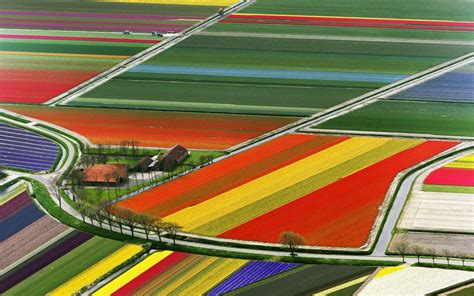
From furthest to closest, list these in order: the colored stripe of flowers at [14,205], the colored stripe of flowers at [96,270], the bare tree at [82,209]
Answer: the colored stripe of flowers at [14,205], the bare tree at [82,209], the colored stripe of flowers at [96,270]

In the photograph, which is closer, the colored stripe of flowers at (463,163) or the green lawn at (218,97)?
the colored stripe of flowers at (463,163)

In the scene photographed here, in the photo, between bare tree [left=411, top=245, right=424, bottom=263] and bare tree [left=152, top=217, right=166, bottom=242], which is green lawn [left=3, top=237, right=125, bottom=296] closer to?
bare tree [left=152, top=217, right=166, bottom=242]

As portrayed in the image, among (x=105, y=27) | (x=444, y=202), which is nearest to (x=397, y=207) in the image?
(x=444, y=202)

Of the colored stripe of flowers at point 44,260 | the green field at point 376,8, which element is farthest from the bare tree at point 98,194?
the green field at point 376,8

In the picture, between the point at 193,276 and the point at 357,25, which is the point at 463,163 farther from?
the point at 357,25

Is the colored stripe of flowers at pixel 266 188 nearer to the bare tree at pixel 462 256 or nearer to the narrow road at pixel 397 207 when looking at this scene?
the narrow road at pixel 397 207

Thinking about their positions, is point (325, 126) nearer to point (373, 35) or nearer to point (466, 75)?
point (466, 75)
